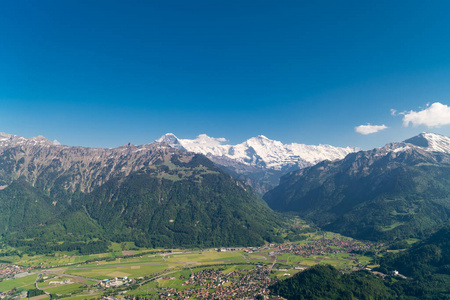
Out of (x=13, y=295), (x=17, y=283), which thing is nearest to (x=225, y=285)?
(x=13, y=295)

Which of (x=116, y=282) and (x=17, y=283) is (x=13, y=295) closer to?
(x=17, y=283)

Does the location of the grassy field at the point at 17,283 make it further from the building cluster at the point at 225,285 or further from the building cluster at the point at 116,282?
the building cluster at the point at 225,285

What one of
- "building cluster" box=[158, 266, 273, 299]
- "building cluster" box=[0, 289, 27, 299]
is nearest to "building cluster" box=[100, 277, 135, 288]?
"building cluster" box=[158, 266, 273, 299]

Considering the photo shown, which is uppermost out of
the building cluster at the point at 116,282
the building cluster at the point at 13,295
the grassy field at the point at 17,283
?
the building cluster at the point at 13,295

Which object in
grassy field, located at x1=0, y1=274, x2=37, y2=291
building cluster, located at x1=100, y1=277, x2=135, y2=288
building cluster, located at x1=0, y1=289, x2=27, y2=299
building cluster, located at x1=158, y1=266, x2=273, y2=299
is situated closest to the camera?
building cluster, located at x1=158, y1=266, x2=273, y2=299

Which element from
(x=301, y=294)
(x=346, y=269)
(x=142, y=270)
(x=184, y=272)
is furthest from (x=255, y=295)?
(x=142, y=270)

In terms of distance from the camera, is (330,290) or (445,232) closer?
(330,290)

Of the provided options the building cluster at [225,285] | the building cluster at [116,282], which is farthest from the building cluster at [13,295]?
the building cluster at [225,285]

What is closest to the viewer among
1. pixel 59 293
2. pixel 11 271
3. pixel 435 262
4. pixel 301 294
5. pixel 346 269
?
pixel 301 294

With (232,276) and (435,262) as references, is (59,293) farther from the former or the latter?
(435,262)

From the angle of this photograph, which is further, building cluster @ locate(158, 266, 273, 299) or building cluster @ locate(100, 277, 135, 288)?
building cluster @ locate(100, 277, 135, 288)

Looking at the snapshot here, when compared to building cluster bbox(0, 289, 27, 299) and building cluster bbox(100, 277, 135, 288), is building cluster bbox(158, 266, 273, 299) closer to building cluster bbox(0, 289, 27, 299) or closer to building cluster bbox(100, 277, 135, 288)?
building cluster bbox(100, 277, 135, 288)
